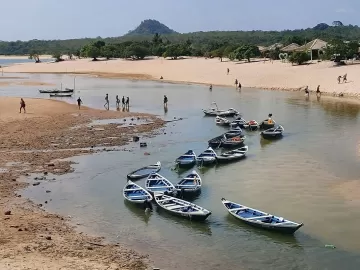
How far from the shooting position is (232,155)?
32.7 m

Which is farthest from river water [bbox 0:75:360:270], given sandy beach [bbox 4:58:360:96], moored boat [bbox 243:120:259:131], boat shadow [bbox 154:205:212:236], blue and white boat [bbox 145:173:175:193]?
sandy beach [bbox 4:58:360:96]

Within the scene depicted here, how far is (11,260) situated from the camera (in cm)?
1648

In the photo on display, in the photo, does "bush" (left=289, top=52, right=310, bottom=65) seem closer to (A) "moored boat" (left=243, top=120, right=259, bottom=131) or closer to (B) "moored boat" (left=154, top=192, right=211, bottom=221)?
(A) "moored boat" (left=243, top=120, right=259, bottom=131)

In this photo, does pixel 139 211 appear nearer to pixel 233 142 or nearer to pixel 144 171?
pixel 144 171

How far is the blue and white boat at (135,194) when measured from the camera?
23.7m

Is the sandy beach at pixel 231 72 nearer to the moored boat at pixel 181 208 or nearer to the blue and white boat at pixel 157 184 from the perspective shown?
the blue and white boat at pixel 157 184

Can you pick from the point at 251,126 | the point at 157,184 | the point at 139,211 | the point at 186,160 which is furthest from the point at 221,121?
the point at 139,211

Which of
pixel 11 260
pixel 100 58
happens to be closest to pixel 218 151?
pixel 11 260

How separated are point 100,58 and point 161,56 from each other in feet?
76.8

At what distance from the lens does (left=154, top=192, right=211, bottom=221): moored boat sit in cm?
2169

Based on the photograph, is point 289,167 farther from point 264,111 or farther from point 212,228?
point 264,111

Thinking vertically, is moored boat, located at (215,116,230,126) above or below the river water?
above

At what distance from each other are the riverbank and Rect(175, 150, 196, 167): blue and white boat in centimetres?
621

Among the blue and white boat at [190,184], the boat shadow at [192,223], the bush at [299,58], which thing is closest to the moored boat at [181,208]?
the boat shadow at [192,223]
